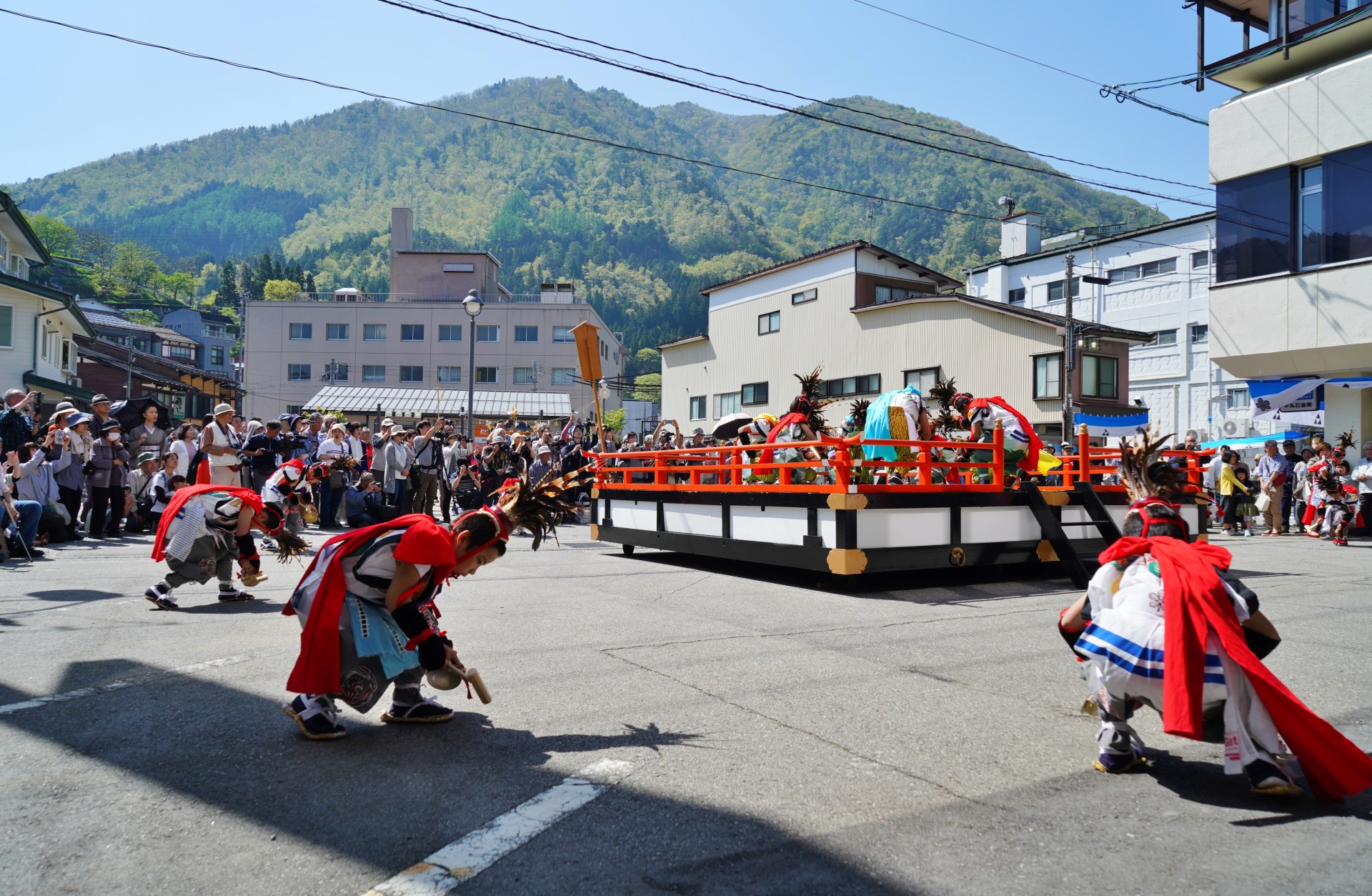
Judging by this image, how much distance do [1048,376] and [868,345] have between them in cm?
747

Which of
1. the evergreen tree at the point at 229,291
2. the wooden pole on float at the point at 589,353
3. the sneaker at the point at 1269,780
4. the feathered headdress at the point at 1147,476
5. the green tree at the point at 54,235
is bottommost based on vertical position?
the sneaker at the point at 1269,780

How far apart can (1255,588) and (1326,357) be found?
13.8m

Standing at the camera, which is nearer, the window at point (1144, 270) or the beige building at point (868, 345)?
the beige building at point (868, 345)

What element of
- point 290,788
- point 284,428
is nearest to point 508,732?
point 290,788

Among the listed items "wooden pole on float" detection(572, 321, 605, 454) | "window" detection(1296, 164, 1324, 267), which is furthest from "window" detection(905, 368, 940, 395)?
"wooden pole on float" detection(572, 321, 605, 454)

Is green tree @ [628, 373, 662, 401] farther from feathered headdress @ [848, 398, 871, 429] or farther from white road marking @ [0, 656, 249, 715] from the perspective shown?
Result: white road marking @ [0, 656, 249, 715]

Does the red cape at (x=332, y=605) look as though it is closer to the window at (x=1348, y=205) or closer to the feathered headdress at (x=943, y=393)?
the feathered headdress at (x=943, y=393)

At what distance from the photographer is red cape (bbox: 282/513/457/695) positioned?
420 centimetres

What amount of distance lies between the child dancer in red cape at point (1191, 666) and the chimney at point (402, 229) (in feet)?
249

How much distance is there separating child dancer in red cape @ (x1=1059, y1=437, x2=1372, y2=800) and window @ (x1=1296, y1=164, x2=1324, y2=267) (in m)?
20.8

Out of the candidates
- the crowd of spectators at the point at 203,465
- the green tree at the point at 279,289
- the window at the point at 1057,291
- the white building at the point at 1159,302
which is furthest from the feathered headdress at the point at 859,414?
the green tree at the point at 279,289

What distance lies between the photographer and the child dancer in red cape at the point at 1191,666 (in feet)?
11.9

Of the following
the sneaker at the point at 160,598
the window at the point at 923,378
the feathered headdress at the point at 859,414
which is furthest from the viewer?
the window at the point at 923,378

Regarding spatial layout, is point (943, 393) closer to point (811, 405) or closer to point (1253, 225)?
point (811, 405)
